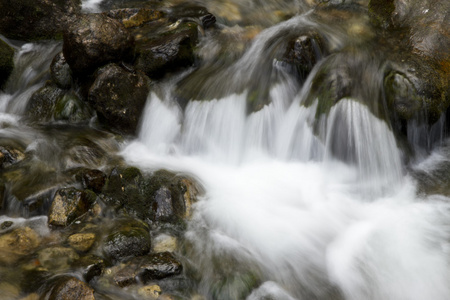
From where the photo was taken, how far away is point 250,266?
4309 millimetres

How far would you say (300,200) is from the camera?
17.7 feet

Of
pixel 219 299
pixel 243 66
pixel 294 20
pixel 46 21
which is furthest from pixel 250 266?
pixel 46 21

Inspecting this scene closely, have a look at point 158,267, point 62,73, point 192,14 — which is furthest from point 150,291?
point 192,14

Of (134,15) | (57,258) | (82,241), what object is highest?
(134,15)

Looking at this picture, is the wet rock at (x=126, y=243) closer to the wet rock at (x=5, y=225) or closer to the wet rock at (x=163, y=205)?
the wet rock at (x=163, y=205)

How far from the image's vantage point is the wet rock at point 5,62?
7484mm

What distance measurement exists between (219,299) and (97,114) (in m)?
3.99

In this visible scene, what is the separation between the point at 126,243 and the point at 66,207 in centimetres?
103

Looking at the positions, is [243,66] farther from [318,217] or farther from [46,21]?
[46,21]

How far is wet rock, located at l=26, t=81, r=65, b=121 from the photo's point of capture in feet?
22.2

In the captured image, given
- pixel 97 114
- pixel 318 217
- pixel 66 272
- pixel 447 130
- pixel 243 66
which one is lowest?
pixel 66 272

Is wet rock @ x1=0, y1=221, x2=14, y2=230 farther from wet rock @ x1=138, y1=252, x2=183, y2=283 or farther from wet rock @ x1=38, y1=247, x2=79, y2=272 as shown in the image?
wet rock @ x1=138, y1=252, x2=183, y2=283

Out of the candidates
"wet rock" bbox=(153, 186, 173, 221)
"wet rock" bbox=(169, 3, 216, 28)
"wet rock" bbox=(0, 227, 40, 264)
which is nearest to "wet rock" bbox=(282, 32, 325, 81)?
"wet rock" bbox=(169, 3, 216, 28)

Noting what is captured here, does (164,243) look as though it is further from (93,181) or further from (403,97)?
(403,97)
